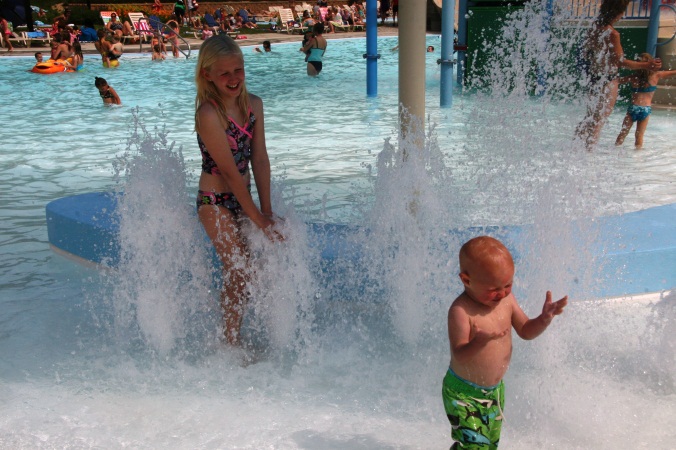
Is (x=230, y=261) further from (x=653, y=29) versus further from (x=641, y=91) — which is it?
(x=653, y=29)

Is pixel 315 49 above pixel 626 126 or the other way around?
above

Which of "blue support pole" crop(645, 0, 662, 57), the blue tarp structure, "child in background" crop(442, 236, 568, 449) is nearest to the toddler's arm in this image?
"child in background" crop(442, 236, 568, 449)

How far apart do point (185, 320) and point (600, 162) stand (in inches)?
193

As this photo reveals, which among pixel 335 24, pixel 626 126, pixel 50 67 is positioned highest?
pixel 335 24

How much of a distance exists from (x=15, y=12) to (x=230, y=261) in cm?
2934

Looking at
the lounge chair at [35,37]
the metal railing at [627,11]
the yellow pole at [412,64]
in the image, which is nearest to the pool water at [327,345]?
the yellow pole at [412,64]

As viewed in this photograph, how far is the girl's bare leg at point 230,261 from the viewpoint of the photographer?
3436mm

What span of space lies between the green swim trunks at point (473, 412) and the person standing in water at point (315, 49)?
1411 cm

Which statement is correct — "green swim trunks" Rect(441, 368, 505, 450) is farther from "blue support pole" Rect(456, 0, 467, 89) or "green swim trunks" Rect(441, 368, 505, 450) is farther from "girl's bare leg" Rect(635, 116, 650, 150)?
"blue support pole" Rect(456, 0, 467, 89)

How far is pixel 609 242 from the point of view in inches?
164

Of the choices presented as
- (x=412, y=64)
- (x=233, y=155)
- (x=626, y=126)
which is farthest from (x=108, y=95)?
(x=233, y=155)

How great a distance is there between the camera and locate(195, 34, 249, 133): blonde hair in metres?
3.27

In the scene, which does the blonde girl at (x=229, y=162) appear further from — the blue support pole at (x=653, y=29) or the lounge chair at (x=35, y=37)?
the lounge chair at (x=35, y=37)

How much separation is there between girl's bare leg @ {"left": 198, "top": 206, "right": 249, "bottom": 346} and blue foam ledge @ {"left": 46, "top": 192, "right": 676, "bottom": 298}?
0.68 m
